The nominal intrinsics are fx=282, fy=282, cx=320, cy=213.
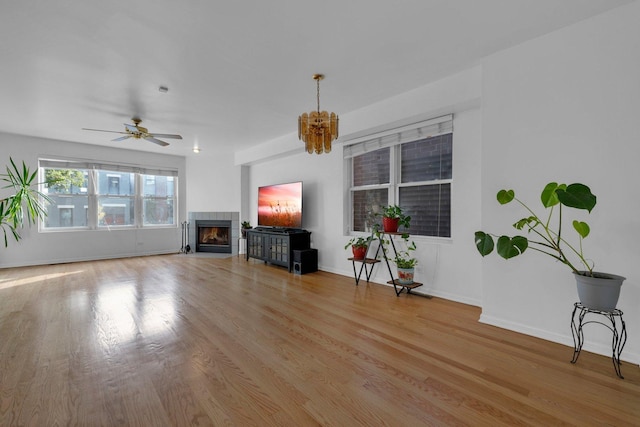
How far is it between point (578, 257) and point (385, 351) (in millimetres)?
1742

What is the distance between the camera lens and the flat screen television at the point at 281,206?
17.1 feet

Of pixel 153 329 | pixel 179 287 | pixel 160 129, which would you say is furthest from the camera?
pixel 160 129

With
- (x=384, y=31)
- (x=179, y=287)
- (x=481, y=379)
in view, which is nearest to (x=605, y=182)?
(x=481, y=379)

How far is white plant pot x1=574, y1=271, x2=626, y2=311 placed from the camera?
189 centimetres

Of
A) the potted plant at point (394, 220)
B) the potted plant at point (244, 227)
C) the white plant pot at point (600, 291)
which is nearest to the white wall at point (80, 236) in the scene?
the potted plant at point (244, 227)

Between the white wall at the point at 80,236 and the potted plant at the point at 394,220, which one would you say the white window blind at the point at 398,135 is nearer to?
the potted plant at the point at 394,220

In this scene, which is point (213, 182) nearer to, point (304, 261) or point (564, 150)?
point (304, 261)

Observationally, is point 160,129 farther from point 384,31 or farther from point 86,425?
point 86,425

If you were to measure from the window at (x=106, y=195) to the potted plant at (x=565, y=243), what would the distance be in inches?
283

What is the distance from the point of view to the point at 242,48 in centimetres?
254

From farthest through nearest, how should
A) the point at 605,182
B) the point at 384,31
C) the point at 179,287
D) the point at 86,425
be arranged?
1. the point at 179,287
2. the point at 384,31
3. the point at 605,182
4. the point at 86,425

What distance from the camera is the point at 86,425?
1439 mm

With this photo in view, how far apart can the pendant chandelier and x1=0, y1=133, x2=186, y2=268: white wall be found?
5.56 m

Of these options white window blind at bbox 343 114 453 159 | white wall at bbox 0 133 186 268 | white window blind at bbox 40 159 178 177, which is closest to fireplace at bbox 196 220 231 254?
white wall at bbox 0 133 186 268
